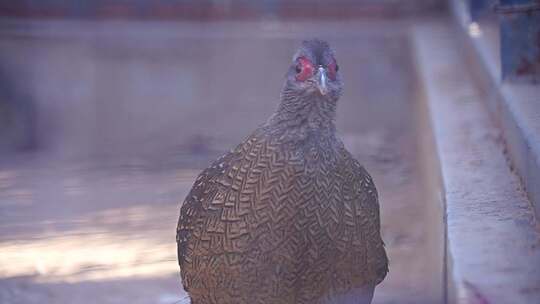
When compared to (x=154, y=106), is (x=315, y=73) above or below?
above

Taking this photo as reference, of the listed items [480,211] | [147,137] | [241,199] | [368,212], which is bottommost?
[147,137]

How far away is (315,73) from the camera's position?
3.48m

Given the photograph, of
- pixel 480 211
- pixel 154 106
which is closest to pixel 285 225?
pixel 480 211

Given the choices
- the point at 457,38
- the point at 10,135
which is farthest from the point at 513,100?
the point at 10,135

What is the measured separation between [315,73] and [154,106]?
6.91m

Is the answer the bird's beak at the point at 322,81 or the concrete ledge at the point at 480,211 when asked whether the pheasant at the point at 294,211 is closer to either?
the bird's beak at the point at 322,81

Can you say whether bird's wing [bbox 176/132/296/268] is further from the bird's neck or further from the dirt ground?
the dirt ground

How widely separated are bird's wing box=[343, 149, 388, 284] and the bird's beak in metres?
0.27

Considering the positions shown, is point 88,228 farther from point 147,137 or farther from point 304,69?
point 304,69

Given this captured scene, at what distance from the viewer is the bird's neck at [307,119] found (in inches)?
139

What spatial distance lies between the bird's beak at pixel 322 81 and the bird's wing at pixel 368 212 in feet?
0.88

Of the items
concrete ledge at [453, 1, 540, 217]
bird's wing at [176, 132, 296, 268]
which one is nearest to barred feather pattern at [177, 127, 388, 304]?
bird's wing at [176, 132, 296, 268]

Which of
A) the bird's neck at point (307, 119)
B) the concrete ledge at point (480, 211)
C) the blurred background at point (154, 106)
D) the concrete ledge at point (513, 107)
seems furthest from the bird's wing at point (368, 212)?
the blurred background at point (154, 106)

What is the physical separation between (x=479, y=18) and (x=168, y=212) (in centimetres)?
249
